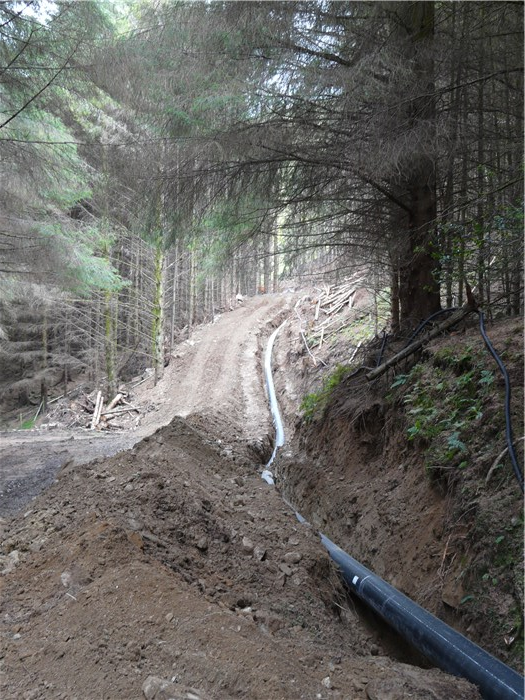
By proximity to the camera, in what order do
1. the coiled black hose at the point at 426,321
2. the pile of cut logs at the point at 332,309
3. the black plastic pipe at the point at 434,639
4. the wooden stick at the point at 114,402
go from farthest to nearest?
the wooden stick at the point at 114,402 < the pile of cut logs at the point at 332,309 < the coiled black hose at the point at 426,321 < the black plastic pipe at the point at 434,639

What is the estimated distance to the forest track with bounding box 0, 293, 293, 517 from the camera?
761cm

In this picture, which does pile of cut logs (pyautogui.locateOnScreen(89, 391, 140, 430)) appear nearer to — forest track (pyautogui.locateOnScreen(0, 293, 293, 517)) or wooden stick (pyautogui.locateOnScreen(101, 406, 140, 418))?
wooden stick (pyautogui.locateOnScreen(101, 406, 140, 418))

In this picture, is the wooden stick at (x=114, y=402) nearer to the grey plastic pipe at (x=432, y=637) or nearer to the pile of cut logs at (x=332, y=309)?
the pile of cut logs at (x=332, y=309)

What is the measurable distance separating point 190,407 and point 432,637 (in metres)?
10.6

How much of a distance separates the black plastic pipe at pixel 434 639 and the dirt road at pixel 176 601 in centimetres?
18

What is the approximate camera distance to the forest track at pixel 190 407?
7605mm

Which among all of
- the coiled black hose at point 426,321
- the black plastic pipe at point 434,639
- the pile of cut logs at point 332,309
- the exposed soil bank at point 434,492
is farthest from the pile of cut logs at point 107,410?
the black plastic pipe at point 434,639

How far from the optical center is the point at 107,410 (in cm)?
1585

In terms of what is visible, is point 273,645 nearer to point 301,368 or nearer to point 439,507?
point 439,507

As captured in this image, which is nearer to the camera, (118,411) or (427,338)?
(427,338)

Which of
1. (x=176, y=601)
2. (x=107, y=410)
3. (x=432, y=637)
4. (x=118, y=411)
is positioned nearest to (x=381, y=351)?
(x=432, y=637)

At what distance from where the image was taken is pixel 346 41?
5.78m

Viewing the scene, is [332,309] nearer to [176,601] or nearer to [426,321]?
[426,321]

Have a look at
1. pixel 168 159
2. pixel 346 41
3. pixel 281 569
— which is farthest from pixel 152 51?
pixel 281 569
